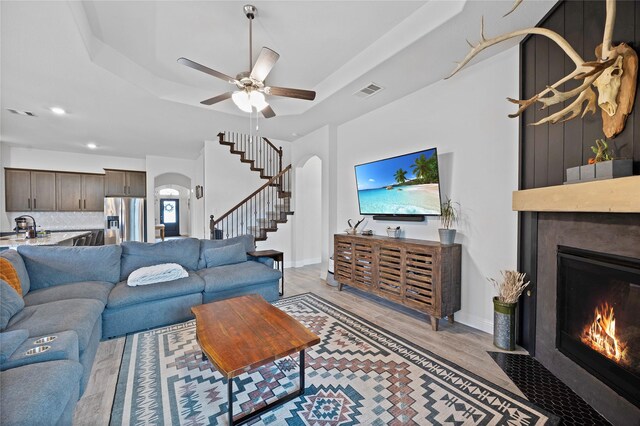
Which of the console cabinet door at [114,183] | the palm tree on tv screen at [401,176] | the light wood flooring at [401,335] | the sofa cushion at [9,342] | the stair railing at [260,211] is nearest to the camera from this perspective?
the sofa cushion at [9,342]

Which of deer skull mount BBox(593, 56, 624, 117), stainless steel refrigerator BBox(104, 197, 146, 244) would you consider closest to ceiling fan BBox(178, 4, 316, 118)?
deer skull mount BBox(593, 56, 624, 117)

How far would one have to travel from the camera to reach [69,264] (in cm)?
290

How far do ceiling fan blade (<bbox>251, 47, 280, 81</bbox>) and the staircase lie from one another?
→ 343 cm

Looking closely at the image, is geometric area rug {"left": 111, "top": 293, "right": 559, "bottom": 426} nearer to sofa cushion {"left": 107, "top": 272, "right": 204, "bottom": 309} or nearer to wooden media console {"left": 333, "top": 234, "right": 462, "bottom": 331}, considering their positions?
sofa cushion {"left": 107, "top": 272, "right": 204, "bottom": 309}

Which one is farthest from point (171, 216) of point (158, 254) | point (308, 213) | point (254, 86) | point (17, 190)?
point (254, 86)

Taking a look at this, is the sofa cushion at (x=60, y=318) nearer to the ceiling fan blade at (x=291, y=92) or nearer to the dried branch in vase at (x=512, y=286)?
the ceiling fan blade at (x=291, y=92)

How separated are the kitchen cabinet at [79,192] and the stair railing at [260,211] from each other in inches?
149

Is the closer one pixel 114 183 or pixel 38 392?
pixel 38 392

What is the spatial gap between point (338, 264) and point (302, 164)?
8.78 feet

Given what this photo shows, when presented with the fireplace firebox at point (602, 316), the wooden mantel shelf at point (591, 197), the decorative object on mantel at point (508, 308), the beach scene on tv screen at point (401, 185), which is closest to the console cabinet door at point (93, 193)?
the beach scene on tv screen at point (401, 185)

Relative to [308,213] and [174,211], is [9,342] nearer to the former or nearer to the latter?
[308,213]

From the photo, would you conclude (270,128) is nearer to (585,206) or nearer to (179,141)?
(179,141)

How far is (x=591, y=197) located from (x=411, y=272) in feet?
5.87

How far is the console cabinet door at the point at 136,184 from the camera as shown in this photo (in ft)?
24.0
